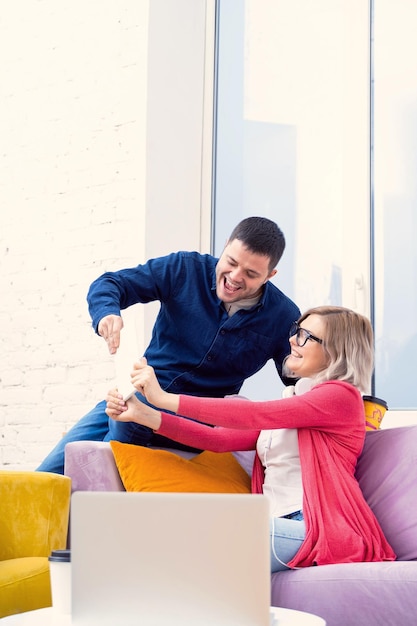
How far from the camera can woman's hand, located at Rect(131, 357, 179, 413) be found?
225 centimetres

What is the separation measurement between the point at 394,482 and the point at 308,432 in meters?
0.27

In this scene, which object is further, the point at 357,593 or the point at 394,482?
→ the point at 394,482

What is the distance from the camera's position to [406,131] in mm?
3812

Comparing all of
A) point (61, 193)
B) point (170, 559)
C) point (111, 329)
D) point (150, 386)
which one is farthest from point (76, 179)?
point (170, 559)

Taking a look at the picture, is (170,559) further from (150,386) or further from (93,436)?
(93,436)

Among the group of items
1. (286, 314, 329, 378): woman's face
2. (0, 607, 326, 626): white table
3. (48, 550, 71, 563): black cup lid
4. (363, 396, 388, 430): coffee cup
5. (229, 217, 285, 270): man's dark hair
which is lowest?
(0, 607, 326, 626): white table

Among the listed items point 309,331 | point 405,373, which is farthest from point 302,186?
point 309,331

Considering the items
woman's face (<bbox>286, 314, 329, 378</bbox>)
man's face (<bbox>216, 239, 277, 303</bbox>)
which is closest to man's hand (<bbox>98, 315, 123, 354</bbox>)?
man's face (<bbox>216, 239, 277, 303</bbox>)

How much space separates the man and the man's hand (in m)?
0.15

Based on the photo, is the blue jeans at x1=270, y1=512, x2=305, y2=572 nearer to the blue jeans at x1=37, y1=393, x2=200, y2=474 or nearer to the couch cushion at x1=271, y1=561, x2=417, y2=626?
→ the couch cushion at x1=271, y1=561, x2=417, y2=626

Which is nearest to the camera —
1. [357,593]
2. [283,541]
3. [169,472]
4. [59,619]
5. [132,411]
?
[59,619]

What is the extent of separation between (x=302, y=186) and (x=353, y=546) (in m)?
2.24

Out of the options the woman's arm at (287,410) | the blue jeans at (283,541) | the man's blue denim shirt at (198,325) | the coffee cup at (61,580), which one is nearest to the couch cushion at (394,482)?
the woman's arm at (287,410)

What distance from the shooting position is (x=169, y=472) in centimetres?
244
